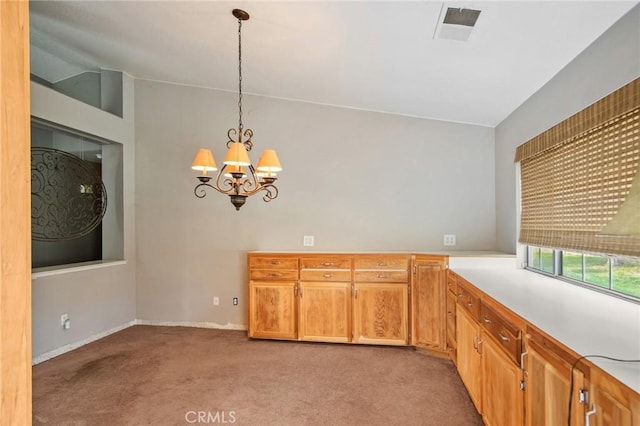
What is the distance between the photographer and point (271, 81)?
367cm

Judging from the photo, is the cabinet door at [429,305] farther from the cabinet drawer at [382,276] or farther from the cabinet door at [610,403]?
the cabinet door at [610,403]

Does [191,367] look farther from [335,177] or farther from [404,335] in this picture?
[335,177]

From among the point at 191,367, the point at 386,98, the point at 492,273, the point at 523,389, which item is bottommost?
the point at 191,367

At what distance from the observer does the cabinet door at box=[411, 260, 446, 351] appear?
10.9 feet

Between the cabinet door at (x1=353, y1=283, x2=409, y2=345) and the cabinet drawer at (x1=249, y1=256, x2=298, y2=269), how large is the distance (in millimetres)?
752

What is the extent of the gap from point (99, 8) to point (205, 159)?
163 cm

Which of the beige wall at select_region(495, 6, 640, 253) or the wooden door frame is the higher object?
the beige wall at select_region(495, 6, 640, 253)

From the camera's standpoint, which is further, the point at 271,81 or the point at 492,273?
the point at 271,81

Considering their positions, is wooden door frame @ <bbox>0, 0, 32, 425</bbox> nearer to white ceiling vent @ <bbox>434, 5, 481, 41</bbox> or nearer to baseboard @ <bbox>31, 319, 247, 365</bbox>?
white ceiling vent @ <bbox>434, 5, 481, 41</bbox>

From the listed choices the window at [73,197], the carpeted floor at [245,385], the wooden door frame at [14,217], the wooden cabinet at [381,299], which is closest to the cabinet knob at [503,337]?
the carpeted floor at [245,385]

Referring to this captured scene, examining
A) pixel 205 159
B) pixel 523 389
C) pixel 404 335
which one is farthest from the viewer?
pixel 404 335

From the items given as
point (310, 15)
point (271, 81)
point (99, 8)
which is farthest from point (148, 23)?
point (310, 15)

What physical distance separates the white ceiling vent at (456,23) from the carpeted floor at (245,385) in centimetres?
261

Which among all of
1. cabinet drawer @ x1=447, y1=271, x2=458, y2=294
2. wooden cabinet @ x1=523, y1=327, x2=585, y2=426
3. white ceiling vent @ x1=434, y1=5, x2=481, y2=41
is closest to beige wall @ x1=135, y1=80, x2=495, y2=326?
cabinet drawer @ x1=447, y1=271, x2=458, y2=294
